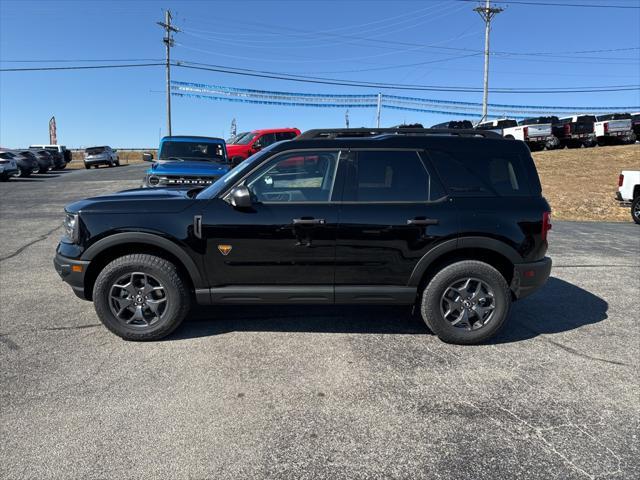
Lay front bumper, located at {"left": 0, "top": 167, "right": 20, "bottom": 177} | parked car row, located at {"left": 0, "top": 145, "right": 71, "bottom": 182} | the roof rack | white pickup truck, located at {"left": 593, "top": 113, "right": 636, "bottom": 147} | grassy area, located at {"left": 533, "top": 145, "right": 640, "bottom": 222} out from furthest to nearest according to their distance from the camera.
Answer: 1. white pickup truck, located at {"left": 593, "top": 113, "right": 636, "bottom": 147}
2. parked car row, located at {"left": 0, "top": 145, "right": 71, "bottom": 182}
3. front bumper, located at {"left": 0, "top": 167, "right": 20, "bottom": 177}
4. grassy area, located at {"left": 533, "top": 145, "right": 640, "bottom": 222}
5. the roof rack

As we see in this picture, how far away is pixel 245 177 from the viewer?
13.7 ft

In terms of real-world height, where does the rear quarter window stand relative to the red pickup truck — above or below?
below

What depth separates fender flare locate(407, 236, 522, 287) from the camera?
13.6 feet

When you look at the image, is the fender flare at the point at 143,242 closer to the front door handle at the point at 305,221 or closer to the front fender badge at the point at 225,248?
the front fender badge at the point at 225,248

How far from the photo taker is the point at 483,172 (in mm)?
4266

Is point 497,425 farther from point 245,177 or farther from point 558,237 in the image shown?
point 558,237

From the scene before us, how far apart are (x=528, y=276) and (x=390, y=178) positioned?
1.53 m

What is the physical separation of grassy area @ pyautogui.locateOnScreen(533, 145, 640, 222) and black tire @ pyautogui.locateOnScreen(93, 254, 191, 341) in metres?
13.3

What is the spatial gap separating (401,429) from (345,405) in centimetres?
43

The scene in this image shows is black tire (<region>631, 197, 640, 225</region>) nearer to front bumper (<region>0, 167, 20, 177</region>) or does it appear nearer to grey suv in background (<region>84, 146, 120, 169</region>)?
front bumper (<region>0, 167, 20, 177</region>)

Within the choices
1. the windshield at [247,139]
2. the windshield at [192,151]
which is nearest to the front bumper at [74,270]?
the windshield at [192,151]

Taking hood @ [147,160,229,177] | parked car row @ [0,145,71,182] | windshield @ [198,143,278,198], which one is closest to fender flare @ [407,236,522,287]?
windshield @ [198,143,278,198]

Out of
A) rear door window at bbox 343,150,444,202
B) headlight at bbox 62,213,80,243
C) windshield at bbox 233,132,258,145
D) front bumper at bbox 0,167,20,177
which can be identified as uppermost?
windshield at bbox 233,132,258,145

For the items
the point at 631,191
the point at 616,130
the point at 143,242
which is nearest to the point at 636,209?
the point at 631,191
